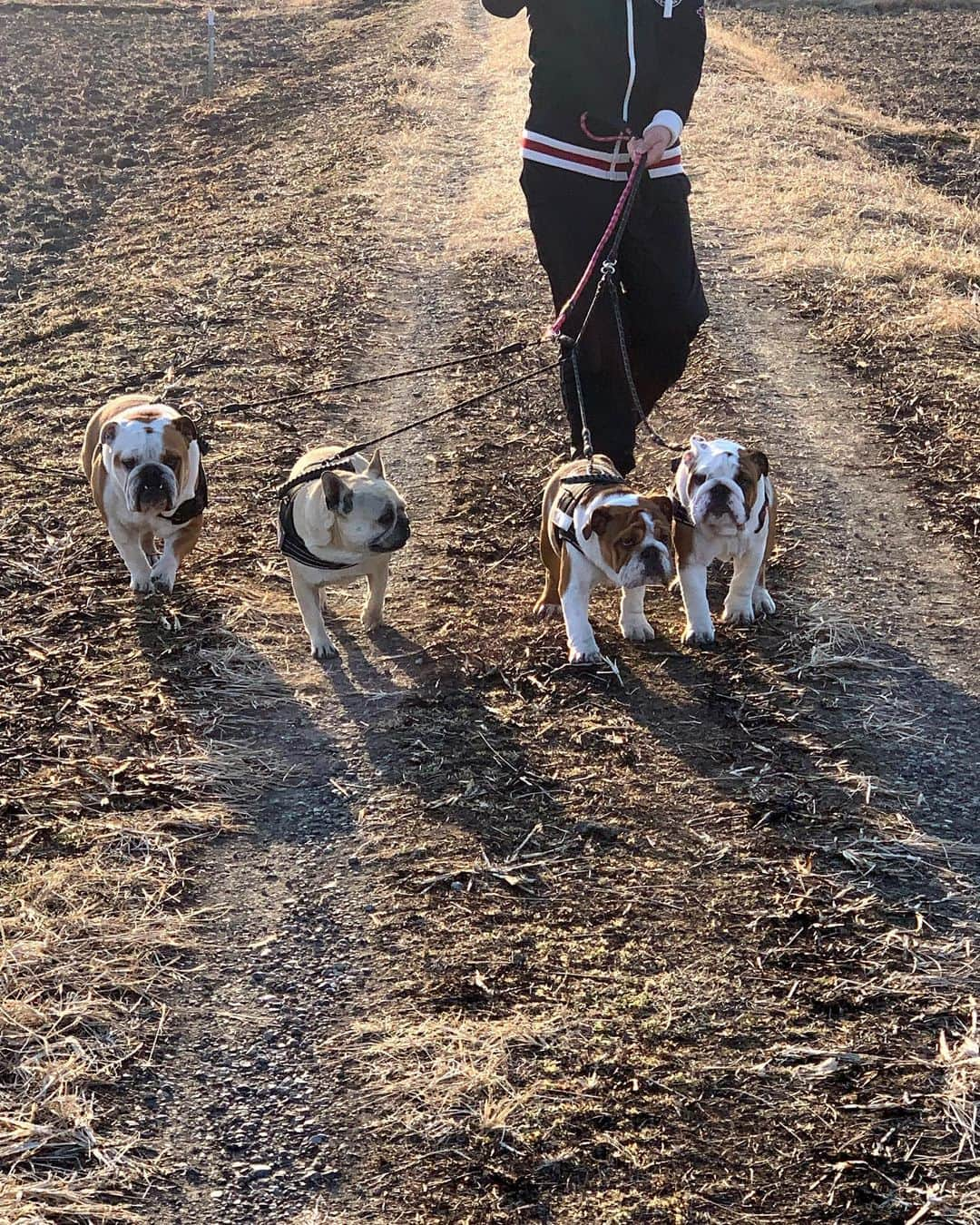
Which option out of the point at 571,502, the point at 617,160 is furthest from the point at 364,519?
the point at 617,160

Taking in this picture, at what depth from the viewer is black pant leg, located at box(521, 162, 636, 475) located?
594 centimetres

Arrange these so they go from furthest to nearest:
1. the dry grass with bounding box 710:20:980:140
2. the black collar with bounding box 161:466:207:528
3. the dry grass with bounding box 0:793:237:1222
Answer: the dry grass with bounding box 710:20:980:140 < the black collar with bounding box 161:466:207:528 < the dry grass with bounding box 0:793:237:1222

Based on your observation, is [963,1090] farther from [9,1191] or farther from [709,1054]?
[9,1191]

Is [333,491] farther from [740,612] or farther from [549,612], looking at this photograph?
[740,612]

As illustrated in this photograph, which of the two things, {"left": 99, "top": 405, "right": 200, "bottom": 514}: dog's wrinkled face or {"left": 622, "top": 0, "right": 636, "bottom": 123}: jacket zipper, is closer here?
{"left": 622, "top": 0, "right": 636, "bottom": 123}: jacket zipper

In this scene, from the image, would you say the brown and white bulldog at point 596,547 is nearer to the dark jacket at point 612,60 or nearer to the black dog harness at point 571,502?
the black dog harness at point 571,502

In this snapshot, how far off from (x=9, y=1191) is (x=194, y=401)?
6744 millimetres

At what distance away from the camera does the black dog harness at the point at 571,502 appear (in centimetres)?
546

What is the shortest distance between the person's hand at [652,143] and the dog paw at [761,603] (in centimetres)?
195

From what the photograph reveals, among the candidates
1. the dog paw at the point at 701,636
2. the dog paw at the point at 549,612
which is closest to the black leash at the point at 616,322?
the dog paw at the point at 549,612

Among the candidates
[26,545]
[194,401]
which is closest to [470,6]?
[194,401]

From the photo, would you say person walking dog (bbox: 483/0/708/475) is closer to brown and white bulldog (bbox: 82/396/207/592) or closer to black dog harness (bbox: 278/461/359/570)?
black dog harness (bbox: 278/461/359/570)

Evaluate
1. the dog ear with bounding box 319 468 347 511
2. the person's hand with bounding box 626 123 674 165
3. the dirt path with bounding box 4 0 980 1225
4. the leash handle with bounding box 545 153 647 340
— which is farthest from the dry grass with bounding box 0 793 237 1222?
the person's hand with bounding box 626 123 674 165

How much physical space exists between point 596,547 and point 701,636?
702mm
